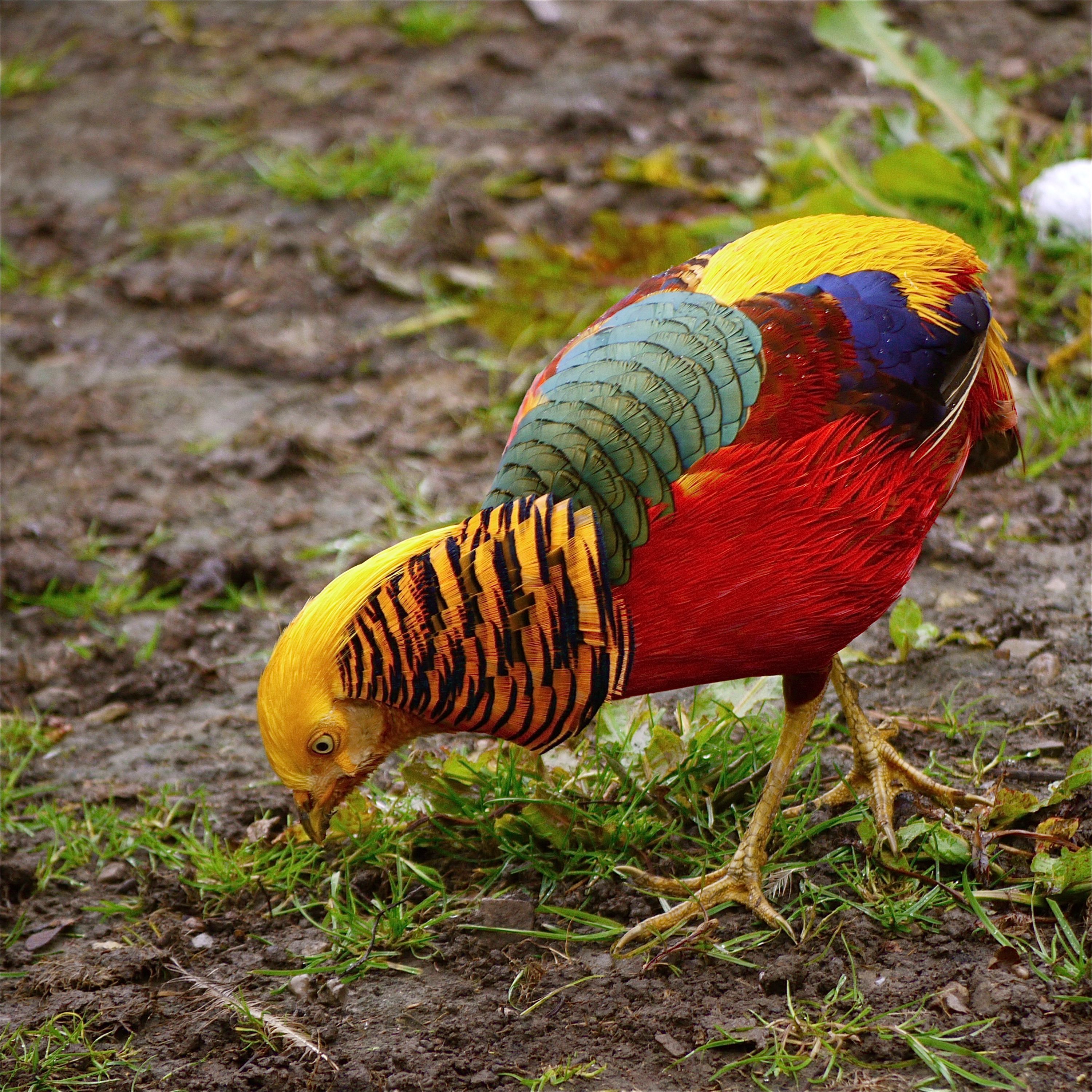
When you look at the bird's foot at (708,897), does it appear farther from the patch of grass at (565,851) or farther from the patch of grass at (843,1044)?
the patch of grass at (843,1044)

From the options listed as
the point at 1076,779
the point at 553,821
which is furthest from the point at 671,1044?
the point at 1076,779

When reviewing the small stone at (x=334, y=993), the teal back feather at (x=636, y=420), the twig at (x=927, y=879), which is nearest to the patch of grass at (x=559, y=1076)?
the small stone at (x=334, y=993)

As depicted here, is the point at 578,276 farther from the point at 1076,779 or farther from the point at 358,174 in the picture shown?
the point at 1076,779

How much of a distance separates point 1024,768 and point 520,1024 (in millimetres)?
1200

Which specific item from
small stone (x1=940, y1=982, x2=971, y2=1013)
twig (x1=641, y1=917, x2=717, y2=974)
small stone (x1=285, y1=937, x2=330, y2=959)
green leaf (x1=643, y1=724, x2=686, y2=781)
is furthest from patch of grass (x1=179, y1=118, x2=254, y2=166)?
small stone (x1=940, y1=982, x2=971, y2=1013)

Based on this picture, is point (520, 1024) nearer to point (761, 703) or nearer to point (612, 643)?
point (612, 643)

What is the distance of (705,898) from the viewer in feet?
8.40

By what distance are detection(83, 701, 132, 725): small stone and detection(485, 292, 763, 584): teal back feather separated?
159cm

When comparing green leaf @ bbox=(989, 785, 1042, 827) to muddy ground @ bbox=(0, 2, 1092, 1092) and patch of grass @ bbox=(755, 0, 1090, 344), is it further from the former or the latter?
patch of grass @ bbox=(755, 0, 1090, 344)

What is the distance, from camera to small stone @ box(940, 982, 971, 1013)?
226 centimetres

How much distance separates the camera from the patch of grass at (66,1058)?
2361mm

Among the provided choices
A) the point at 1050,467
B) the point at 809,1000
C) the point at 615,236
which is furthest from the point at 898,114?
the point at 809,1000

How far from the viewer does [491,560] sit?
2.22 m

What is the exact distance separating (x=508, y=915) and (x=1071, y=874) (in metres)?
1.06
